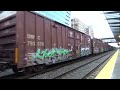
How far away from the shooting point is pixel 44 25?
1302 cm

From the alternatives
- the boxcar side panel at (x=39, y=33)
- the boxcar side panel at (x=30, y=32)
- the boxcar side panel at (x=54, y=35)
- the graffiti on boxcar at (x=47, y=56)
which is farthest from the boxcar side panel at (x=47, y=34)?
the boxcar side panel at (x=30, y=32)

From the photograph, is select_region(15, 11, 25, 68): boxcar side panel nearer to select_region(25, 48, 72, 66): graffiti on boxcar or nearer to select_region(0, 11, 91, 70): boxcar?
select_region(0, 11, 91, 70): boxcar

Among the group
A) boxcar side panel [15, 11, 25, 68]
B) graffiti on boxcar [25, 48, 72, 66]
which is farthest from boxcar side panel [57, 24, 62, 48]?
boxcar side panel [15, 11, 25, 68]

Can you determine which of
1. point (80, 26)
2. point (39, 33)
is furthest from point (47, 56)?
point (80, 26)

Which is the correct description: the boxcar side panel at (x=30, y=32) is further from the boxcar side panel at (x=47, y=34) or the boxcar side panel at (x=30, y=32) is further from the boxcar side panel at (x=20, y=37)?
the boxcar side panel at (x=47, y=34)

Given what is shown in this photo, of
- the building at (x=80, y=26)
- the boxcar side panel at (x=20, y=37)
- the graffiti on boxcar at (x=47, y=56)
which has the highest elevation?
the building at (x=80, y=26)

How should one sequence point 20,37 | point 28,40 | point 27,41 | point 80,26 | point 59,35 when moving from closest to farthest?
point 20,37, point 27,41, point 28,40, point 59,35, point 80,26

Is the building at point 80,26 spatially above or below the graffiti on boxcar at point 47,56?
above

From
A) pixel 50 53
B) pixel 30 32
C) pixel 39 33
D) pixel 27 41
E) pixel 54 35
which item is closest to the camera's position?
pixel 27 41

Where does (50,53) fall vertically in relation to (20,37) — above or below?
below

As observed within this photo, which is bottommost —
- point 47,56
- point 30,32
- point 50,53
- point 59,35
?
point 47,56

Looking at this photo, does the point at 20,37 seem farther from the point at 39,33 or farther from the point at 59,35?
the point at 59,35
